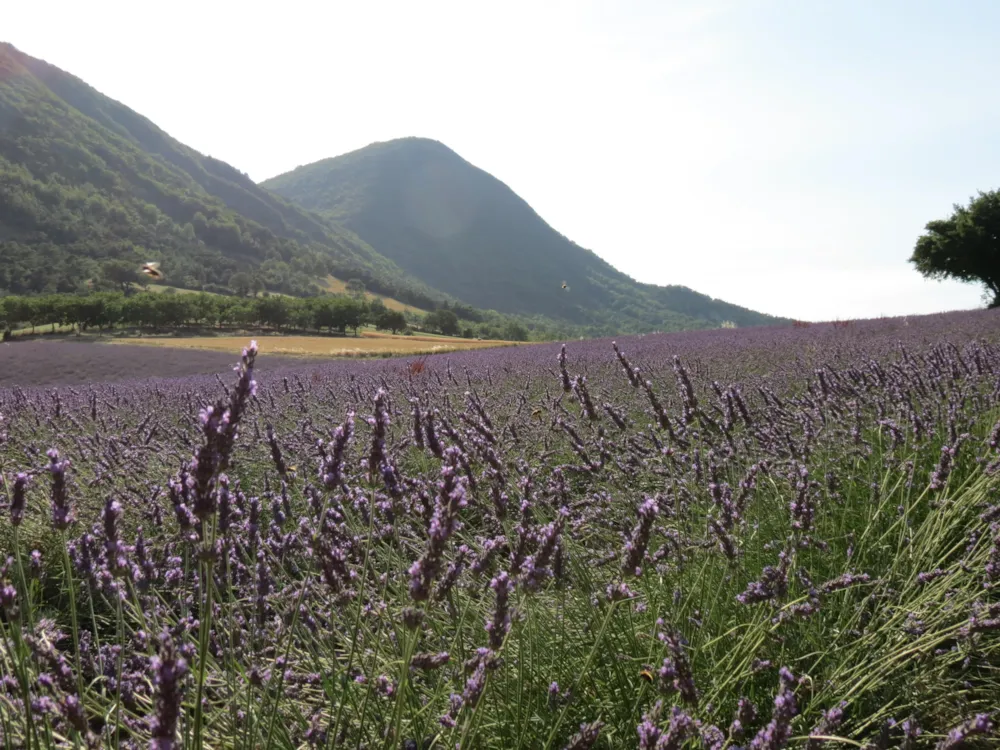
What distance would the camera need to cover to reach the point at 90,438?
3768 mm

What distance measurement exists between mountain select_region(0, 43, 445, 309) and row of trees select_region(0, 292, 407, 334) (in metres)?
44.3

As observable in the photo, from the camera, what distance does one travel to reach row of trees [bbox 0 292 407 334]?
39969 millimetres

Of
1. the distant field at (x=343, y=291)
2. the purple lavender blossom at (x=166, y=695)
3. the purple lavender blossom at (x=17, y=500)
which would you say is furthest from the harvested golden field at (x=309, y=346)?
the distant field at (x=343, y=291)

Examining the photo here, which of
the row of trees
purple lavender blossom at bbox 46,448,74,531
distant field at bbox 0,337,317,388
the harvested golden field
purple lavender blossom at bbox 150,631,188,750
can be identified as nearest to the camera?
purple lavender blossom at bbox 150,631,188,750

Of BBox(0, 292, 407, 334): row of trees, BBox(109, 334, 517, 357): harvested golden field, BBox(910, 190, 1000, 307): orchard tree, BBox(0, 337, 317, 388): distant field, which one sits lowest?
BBox(0, 337, 317, 388): distant field

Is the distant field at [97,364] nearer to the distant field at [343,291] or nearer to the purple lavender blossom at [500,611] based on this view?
the purple lavender blossom at [500,611]

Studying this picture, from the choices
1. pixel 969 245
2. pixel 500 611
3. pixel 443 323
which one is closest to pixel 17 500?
pixel 500 611

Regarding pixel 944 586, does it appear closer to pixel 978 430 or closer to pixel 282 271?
pixel 978 430

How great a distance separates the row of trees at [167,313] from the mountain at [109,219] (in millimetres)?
44349

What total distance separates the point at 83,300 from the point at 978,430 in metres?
47.2

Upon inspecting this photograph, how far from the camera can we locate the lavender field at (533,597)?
1.07 m

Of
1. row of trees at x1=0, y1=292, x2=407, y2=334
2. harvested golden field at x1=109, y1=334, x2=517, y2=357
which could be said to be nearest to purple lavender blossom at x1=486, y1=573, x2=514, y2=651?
harvested golden field at x1=109, y1=334, x2=517, y2=357

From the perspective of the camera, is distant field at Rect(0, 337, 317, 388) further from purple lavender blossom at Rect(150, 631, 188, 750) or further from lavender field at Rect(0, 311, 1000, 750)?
purple lavender blossom at Rect(150, 631, 188, 750)

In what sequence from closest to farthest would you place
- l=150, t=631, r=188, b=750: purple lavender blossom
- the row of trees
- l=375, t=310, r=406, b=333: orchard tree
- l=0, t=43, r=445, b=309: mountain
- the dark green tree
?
l=150, t=631, r=188, b=750: purple lavender blossom
the row of trees
l=375, t=310, r=406, b=333: orchard tree
the dark green tree
l=0, t=43, r=445, b=309: mountain
